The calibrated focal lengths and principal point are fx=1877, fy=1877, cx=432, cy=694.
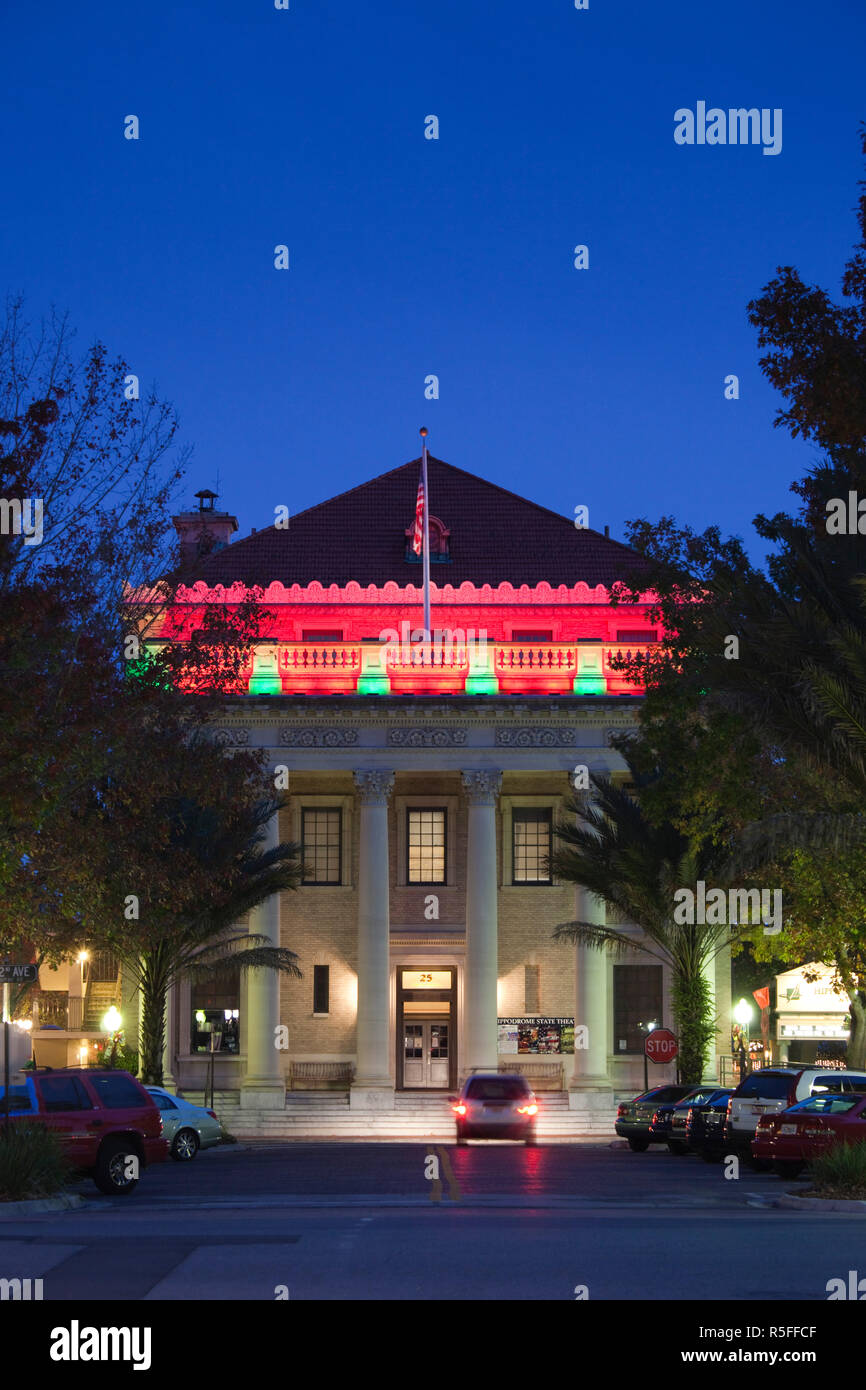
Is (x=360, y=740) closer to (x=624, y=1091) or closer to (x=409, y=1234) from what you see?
(x=624, y=1091)

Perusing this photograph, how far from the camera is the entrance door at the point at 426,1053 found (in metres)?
57.0

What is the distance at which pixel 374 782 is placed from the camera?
179 ft

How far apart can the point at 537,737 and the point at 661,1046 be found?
13461 mm

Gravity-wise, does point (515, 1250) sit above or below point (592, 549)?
below

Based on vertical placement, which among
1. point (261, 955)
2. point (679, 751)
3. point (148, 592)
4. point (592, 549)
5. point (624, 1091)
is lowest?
point (624, 1091)

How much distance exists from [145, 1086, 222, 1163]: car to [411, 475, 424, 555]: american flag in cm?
2029

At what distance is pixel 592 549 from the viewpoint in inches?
2357

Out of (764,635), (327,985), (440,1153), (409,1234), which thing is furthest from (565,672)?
(409,1234)

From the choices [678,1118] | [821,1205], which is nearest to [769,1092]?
[678,1118]

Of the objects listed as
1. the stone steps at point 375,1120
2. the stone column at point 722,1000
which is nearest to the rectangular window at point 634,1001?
the stone column at point 722,1000

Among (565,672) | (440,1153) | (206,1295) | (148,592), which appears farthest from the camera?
(565,672)

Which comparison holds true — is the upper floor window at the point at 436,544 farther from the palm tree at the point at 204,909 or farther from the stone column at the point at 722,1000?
the stone column at the point at 722,1000

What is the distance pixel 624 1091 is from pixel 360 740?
42.1 feet

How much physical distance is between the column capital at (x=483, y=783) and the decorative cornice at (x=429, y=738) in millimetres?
993
